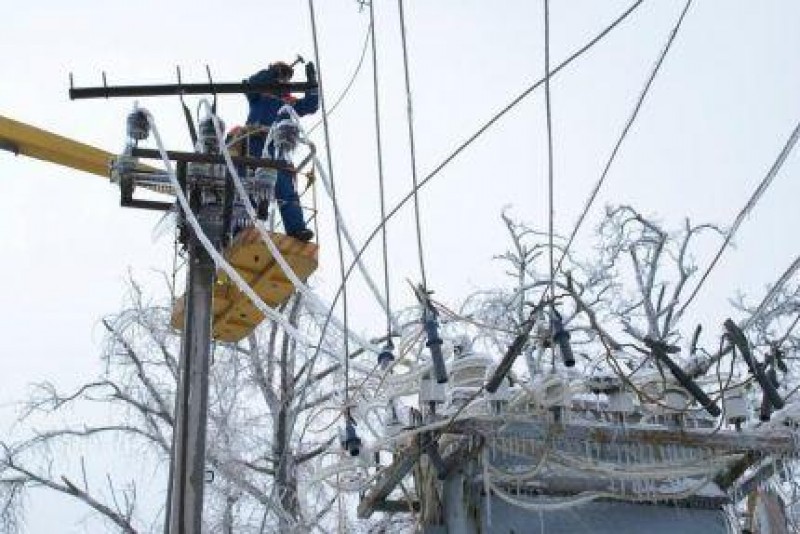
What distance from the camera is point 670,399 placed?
18.8ft

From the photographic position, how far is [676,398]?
572 cm

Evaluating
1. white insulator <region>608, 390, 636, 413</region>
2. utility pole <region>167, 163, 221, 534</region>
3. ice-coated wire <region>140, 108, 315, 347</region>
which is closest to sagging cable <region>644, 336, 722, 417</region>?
white insulator <region>608, 390, 636, 413</region>

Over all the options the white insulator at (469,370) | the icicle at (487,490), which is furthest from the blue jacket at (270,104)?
the icicle at (487,490)

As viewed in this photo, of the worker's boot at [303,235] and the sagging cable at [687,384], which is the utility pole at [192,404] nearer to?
the worker's boot at [303,235]

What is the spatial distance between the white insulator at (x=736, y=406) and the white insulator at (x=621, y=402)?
51 centimetres

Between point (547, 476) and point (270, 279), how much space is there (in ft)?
14.1

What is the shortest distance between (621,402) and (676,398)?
1.35 ft

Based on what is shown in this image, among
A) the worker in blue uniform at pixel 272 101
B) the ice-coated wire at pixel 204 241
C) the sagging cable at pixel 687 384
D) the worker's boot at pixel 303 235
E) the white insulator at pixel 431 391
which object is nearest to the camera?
the sagging cable at pixel 687 384

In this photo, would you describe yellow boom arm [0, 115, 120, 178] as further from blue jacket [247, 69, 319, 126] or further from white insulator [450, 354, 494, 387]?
white insulator [450, 354, 494, 387]

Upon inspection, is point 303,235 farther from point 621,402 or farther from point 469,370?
point 621,402

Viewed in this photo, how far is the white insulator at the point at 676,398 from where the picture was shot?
5.68m

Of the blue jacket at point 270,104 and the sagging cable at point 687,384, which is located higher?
the blue jacket at point 270,104

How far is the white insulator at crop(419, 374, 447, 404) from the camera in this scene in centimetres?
541

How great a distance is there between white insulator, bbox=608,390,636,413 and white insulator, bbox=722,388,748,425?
1.68ft
